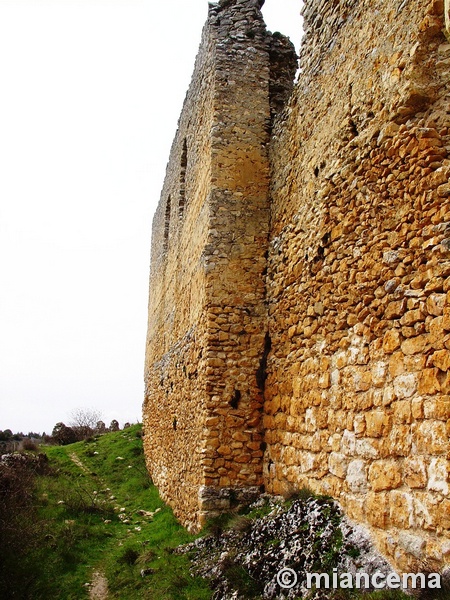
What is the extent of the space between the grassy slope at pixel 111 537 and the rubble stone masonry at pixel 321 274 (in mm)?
787

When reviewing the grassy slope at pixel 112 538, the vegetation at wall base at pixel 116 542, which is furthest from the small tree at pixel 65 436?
the vegetation at wall base at pixel 116 542

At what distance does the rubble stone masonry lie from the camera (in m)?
4.27

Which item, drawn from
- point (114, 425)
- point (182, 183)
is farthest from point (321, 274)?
point (114, 425)

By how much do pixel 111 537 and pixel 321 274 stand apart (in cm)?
639

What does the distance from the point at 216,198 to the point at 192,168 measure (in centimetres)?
247

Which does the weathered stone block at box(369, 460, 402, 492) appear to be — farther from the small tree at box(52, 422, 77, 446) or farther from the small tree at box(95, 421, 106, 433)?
the small tree at box(95, 421, 106, 433)

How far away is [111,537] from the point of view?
9414 mm

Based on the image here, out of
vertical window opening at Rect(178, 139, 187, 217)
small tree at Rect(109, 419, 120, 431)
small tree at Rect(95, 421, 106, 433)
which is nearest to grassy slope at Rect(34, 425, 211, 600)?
vertical window opening at Rect(178, 139, 187, 217)

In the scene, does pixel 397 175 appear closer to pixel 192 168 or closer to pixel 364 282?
pixel 364 282

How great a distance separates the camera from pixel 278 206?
7883mm

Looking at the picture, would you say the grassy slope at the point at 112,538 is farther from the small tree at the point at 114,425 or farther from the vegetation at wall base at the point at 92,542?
the small tree at the point at 114,425

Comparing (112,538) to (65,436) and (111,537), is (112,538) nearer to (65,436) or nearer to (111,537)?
(111,537)

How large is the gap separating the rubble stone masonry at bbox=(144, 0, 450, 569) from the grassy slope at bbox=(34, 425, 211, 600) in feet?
2.58

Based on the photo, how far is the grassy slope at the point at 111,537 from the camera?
6582 mm
